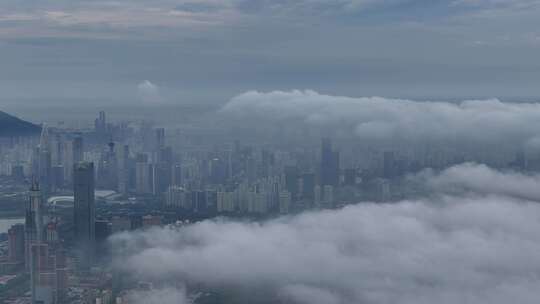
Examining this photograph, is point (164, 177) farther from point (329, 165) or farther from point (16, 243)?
point (16, 243)

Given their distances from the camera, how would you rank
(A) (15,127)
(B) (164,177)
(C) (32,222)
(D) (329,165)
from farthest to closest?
1. (B) (164,177)
2. (D) (329,165)
3. (A) (15,127)
4. (C) (32,222)

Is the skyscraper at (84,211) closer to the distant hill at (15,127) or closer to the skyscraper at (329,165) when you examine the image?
the distant hill at (15,127)

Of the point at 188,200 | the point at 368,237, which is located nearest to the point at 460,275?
the point at 368,237

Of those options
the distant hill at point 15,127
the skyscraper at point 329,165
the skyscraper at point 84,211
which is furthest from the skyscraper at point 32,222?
the skyscraper at point 329,165

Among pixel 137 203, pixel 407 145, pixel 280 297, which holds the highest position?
pixel 407 145

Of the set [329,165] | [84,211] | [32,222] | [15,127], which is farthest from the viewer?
[329,165]

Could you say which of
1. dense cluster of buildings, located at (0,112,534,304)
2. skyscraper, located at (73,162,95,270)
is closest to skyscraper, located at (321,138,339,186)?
dense cluster of buildings, located at (0,112,534,304)

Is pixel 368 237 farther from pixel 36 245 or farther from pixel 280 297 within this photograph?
pixel 36 245

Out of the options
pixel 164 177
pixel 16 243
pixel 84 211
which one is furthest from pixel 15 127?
pixel 16 243
